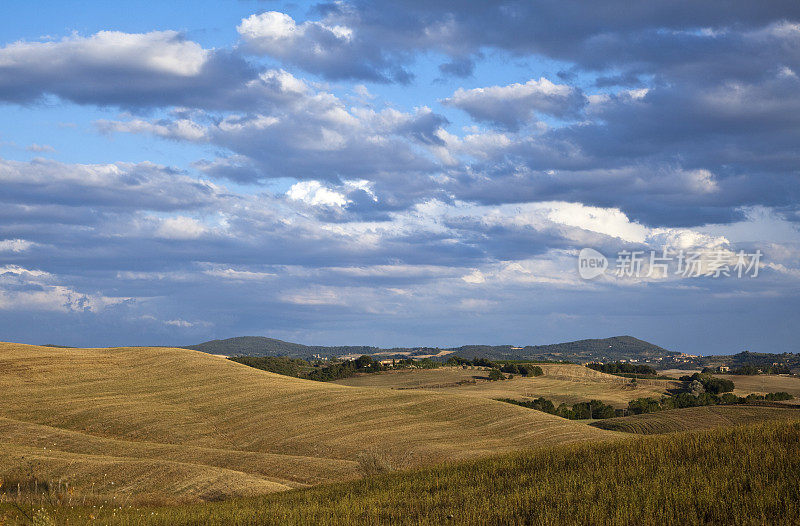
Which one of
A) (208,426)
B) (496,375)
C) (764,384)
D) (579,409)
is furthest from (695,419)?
(764,384)

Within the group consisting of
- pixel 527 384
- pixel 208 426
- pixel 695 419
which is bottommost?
pixel 527 384

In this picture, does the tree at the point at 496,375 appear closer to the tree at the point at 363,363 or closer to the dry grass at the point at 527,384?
the dry grass at the point at 527,384

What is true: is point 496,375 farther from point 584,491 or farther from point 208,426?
point 584,491

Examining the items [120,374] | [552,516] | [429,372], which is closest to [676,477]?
[552,516]

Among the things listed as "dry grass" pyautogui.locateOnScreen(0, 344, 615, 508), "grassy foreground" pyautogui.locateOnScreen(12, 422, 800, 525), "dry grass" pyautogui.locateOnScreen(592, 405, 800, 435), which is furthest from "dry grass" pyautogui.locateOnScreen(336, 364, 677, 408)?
"grassy foreground" pyautogui.locateOnScreen(12, 422, 800, 525)

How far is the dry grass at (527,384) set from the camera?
130 meters

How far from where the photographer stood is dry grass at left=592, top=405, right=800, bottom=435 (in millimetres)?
72250

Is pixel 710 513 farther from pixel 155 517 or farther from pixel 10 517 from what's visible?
pixel 10 517

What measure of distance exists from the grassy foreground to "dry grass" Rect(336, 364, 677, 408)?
96.6 m

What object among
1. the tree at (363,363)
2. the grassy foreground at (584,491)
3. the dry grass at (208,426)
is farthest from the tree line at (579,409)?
the grassy foreground at (584,491)

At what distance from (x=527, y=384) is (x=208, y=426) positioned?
10165 cm

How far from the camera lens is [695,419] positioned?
250ft

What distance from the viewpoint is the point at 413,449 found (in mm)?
49781

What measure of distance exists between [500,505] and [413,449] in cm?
3338
